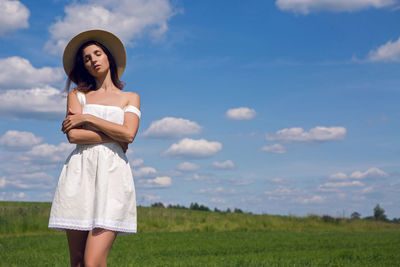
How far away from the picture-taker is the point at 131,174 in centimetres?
401

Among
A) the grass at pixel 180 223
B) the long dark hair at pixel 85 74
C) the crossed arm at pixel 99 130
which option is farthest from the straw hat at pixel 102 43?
the grass at pixel 180 223

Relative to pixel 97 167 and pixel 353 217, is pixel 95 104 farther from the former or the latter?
pixel 353 217

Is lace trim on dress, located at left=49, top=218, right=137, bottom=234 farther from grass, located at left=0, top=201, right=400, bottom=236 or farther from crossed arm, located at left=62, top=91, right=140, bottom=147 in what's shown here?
grass, located at left=0, top=201, right=400, bottom=236

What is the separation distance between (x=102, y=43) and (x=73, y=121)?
93cm

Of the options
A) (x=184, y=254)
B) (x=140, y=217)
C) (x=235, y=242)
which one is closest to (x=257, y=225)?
(x=140, y=217)

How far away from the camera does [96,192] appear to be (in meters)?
3.83

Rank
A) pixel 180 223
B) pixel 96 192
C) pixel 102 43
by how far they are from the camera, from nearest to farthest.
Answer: pixel 96 192 → pixel 102 43 → pixel 180 223

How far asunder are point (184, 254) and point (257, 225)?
448 inches

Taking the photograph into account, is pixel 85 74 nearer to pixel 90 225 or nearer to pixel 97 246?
pixel 90 225

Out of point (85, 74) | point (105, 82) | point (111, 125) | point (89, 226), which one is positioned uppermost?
point (85, 74)

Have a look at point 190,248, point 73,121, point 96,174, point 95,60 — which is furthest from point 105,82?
point 190,248

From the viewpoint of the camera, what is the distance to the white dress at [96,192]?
149 inches

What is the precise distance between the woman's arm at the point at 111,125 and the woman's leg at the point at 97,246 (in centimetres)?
81

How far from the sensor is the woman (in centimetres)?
377
